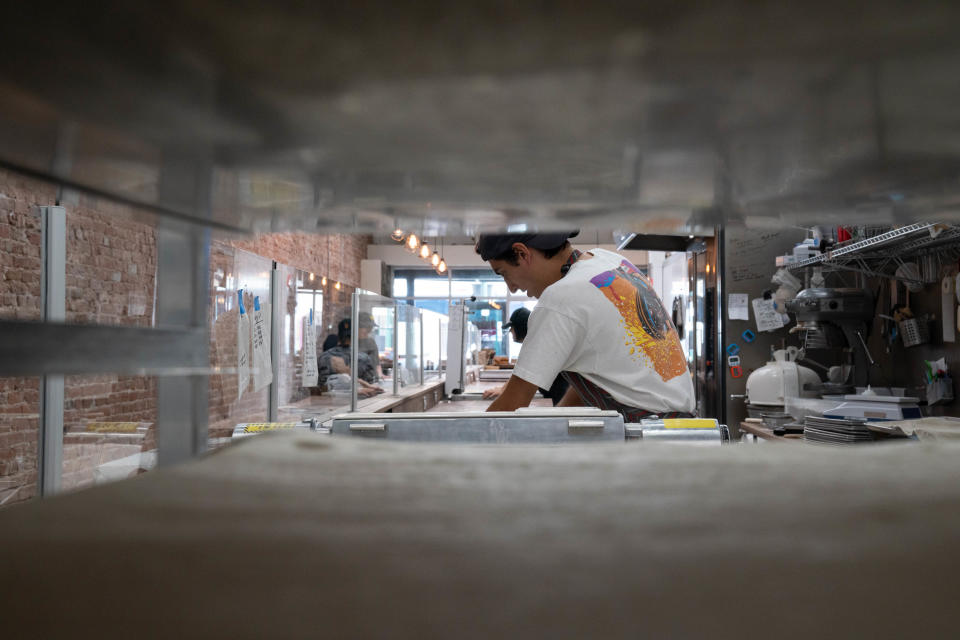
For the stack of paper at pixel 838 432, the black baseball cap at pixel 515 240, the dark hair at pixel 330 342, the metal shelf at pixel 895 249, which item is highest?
the metal shelf at pixel 895 249

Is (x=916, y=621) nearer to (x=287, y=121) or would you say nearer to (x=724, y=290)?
(x=287, y=121)

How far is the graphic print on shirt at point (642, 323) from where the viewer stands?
1.58m

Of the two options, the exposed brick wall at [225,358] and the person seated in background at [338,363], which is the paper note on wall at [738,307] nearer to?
the person seated in background at [338,363]

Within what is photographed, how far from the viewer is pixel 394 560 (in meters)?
0.20

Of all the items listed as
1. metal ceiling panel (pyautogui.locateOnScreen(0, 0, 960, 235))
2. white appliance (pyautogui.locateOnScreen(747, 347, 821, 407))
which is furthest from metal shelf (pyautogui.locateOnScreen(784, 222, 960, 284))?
metal ceiling panel (pyautogui.locateOnScreen(0, 0, 960, 235))

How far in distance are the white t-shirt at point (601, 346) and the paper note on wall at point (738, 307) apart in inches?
127

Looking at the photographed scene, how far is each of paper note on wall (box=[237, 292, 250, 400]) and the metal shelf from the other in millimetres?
2666

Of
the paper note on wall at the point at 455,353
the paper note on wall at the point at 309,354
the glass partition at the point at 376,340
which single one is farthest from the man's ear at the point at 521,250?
A: the paper note on wall at the point at 455,353

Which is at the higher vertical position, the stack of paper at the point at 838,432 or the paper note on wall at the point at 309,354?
the paper note on wall at the point at 309,354

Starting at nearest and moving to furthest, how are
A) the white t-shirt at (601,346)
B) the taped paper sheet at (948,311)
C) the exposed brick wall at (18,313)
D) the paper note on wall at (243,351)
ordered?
the white t-shirt at (601,346), the taped paper sheet at (948,311), the paper note on wall at (243,351), the exposed brick wall at (18,313)

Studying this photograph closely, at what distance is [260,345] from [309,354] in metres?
0.80

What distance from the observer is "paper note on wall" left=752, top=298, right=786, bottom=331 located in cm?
443

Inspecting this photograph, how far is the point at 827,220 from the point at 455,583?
49 cm

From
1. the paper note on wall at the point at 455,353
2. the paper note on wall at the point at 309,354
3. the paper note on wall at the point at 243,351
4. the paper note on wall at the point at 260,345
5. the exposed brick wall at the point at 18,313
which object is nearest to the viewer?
the paper note on wall at the point at 243,351
